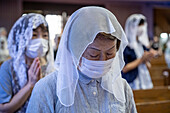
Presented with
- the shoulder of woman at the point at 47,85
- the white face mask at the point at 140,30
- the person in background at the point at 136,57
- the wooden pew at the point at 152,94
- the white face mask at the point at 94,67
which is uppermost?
the white face mask at the point at 94,67

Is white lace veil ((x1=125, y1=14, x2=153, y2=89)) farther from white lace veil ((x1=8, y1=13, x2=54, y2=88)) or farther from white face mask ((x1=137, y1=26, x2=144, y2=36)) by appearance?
white lace veil ((x1=8, y1=13, x2=54, y2=88))

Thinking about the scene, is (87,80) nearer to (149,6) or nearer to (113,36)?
(113,36)

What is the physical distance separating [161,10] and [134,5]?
201 cm

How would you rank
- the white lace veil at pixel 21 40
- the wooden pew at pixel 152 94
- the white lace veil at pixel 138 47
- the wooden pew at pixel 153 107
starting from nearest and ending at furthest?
the white lace veil at pixel 21 40 < the wooden pew at pixel 153 107 < the wooden pew at pixel 152 94 < the white lace veil at pixel 138 47

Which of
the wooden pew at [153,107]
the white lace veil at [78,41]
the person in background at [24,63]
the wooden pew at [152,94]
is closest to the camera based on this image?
the white lace veil at [78,41]

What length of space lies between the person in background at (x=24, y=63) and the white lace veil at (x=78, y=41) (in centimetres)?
61

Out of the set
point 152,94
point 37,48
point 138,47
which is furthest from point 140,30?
point 37,48

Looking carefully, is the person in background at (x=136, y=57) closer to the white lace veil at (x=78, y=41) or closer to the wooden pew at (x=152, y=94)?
the wooden pew at (x=152, y=94)

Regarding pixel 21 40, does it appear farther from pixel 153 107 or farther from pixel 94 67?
pixel 153 107

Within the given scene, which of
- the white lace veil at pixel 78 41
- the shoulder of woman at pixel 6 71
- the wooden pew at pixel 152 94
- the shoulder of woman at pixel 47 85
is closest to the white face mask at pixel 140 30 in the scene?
the wooden pew at pixel 152 94

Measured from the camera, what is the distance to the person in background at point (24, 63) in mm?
1847

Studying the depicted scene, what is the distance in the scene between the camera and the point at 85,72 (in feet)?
4.35

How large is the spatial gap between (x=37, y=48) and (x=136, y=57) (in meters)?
1.62

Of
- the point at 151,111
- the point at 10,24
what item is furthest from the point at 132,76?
the point at 10,24
